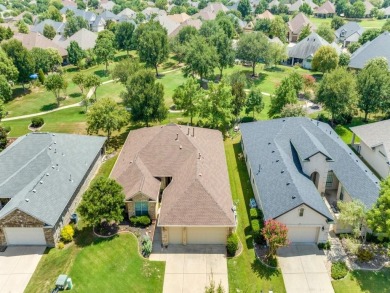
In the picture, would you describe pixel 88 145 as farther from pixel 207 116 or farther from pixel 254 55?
pixel 254 55

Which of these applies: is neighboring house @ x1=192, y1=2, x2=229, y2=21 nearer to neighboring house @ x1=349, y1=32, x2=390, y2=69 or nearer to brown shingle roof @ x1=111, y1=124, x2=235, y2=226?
neighboring house @ x1=349, y1=32, x2=390, y2=69

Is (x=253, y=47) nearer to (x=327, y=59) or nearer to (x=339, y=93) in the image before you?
(x=327, y=59)

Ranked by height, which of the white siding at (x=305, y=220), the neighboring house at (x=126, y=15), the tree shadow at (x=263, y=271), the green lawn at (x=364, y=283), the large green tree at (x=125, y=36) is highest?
the neighboring house at (x=126, y=15)

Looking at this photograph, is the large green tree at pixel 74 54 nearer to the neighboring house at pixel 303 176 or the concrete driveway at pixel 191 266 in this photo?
the neighboring house at pixel 303 176

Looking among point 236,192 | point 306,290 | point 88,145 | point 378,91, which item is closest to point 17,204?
point 88,145

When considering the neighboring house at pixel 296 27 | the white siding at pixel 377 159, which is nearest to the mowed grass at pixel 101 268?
the white siding at pixel 377 159

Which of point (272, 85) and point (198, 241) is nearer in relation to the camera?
point (198, 241)
